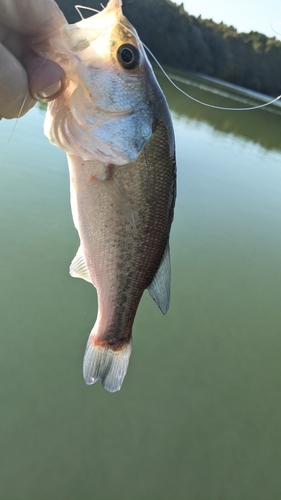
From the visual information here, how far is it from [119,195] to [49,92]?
1.22 ft

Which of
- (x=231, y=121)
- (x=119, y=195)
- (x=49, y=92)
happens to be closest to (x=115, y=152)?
(x=119, y=195)

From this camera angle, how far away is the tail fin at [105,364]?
1585mm

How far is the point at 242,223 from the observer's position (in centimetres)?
602

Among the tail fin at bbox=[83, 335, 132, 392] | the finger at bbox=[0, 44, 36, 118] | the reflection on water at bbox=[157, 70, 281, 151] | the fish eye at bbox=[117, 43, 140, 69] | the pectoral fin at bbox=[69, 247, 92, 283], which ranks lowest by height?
the reflection on water at bbox=[157, 70, 281, 151]

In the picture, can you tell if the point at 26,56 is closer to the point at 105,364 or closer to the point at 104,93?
the point at 104,93

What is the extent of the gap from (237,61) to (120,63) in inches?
1293

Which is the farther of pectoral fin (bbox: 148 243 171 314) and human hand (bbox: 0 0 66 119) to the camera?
pectoral fin (bbox: 148 243 171 314)

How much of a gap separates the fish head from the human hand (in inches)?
2.1

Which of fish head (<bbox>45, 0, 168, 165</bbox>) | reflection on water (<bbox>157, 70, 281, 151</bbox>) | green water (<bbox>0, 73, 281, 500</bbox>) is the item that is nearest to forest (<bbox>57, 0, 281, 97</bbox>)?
reflection on water (<bbox>157, 70, 281, 151</bbox>)

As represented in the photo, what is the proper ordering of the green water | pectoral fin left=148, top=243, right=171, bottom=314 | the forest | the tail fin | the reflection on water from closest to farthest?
pectoral fin left=148, top=243, right=171, bottom=314, the tail fin, the green water, the reflection on water, the forest

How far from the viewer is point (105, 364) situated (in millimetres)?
1603

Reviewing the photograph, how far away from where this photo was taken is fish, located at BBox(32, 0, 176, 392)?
113 centimetres

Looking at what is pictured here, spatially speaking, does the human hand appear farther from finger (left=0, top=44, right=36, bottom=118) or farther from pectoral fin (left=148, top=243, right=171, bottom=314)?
pectoral fin (left=148, top=243, right=171, bottom=314)

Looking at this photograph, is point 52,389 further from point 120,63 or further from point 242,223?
point 242,223
